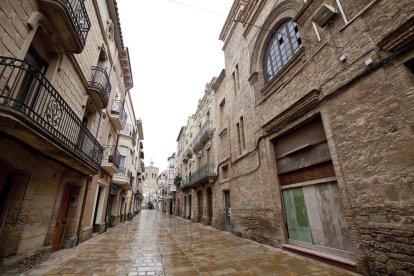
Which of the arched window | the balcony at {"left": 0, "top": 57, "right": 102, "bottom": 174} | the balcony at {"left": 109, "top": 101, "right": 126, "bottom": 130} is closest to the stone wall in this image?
the arched window

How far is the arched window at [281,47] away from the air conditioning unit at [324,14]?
1.19m

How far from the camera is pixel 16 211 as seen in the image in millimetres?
4090

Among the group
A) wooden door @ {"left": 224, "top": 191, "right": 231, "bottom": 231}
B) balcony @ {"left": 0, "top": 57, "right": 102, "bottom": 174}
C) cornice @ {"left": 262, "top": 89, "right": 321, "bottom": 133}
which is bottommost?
wooden door @ {"left": 224, "top": 191, "right": 231, "bottom": 231}

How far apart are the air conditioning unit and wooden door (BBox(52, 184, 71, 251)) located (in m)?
9.58

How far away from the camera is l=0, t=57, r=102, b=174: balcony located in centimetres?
309

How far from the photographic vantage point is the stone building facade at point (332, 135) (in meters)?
3.54

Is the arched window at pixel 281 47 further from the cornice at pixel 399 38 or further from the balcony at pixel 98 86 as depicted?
the balcony at pixel 98 86

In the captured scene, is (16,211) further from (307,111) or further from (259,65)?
(259,65)

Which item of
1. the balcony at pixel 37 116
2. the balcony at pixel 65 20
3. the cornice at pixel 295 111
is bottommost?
the balcony at pixel 37 116

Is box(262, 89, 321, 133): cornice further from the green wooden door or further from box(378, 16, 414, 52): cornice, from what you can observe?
the green wooden door

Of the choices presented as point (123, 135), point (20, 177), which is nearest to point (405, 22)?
point (20, 177)

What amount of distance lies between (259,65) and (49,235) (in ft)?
32.7

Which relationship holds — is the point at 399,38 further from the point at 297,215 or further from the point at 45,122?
the point at 45,122

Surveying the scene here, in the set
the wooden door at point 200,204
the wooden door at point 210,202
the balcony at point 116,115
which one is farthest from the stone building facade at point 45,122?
the wooden door at point 200,204
